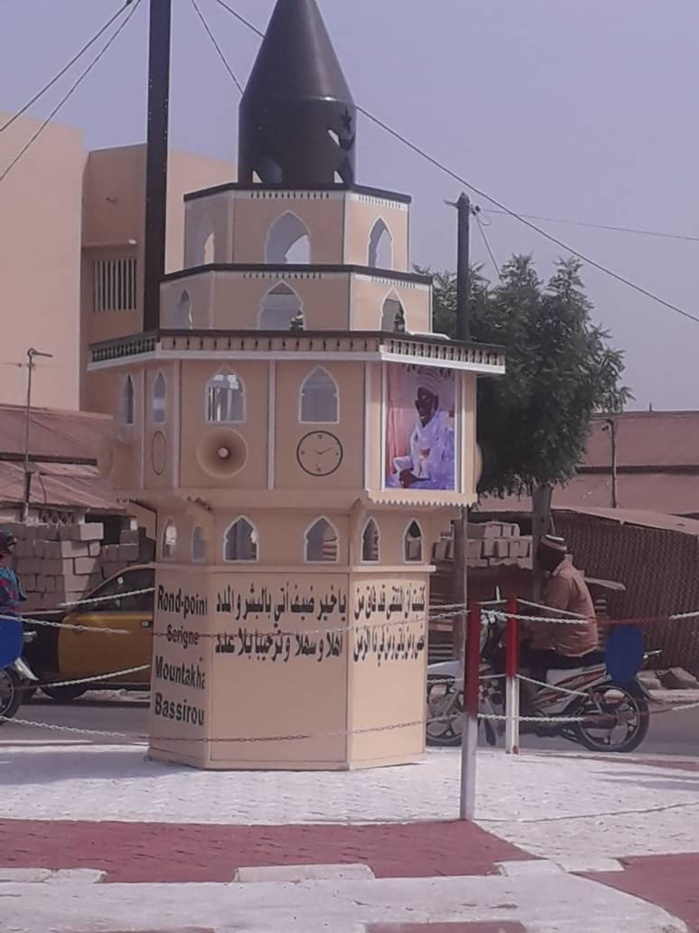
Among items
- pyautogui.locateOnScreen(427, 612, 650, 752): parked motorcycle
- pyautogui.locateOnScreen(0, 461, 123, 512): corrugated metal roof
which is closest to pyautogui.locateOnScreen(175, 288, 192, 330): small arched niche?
pyautogui.locateOnScreen(427, 612, 650, 752): parked motorcycle

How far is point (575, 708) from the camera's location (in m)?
13.5

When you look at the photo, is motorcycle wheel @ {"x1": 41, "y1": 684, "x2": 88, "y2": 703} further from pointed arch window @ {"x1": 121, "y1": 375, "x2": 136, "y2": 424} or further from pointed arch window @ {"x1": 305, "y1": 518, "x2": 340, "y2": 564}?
pointed arch window @ {"x1": 305, "y1": 518, "x2": 340, "y2": 564}

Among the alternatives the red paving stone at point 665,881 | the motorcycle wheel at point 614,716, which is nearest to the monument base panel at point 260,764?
the red paving stone at point 665,881

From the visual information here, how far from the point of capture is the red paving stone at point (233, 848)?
775cm

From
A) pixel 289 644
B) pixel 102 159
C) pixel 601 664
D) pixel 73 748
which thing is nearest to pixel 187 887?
pixel 289 644

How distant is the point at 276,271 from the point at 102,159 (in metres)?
30.7

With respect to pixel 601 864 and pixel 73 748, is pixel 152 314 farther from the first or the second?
pixel 601 864

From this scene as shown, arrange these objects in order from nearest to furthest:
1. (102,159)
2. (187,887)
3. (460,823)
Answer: (187,887) < (460,823) < (102,159)

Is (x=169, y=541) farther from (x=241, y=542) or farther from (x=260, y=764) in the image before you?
(x=260, y=764)

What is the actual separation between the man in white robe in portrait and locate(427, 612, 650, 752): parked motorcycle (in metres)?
3.13

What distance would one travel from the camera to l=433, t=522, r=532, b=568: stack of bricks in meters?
23.7

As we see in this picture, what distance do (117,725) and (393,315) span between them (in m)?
7.29

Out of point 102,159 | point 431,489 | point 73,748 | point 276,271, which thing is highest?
point 102,159

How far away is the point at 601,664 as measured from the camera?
528 inches
